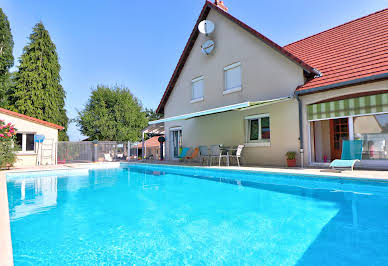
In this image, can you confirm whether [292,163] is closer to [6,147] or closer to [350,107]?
[350,107]

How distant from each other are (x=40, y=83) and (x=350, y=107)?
3666 centimetres

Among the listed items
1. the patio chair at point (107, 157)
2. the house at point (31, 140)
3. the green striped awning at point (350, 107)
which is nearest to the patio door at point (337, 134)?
the green striped awning at point (350, 107)

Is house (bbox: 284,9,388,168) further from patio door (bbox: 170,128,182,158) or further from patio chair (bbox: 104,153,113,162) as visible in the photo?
patio chair (bbox: 104,153,113,162)

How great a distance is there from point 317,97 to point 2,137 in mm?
18505

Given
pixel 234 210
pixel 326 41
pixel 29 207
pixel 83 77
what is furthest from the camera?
pixel 83 77

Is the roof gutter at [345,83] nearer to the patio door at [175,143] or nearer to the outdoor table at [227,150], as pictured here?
the outdoor table at [227,150]

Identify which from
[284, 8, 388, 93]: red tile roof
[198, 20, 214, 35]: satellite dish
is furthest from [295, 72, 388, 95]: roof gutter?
[198, 20, 214, 35]: satellite dish

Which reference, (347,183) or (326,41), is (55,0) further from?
(347,183)

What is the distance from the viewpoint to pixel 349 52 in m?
12.2

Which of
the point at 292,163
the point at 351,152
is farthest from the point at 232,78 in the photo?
the point at 351,152

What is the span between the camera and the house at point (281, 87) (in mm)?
10656

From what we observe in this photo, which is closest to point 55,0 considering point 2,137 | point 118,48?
point 118,48

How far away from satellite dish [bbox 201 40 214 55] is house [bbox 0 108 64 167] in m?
14.9

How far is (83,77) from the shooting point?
37.8 m
